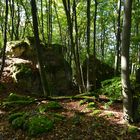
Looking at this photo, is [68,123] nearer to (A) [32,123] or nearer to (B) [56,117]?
(B) [56,117]

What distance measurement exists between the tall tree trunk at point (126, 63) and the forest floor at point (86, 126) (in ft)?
1.42

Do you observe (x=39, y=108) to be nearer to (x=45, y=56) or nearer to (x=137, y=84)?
(x=137, y=84)

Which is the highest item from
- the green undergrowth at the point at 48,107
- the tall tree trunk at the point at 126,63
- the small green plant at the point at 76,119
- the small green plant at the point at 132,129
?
the tall tree trunk at the point at 126,63

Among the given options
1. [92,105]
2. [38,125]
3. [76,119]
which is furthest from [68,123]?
[92,105]

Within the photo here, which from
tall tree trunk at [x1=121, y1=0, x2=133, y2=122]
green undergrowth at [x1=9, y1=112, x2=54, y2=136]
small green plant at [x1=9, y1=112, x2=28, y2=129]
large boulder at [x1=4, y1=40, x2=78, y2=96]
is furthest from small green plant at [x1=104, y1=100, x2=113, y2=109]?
large boulder at [x1=4, y1=40, x2=78, y2=96]

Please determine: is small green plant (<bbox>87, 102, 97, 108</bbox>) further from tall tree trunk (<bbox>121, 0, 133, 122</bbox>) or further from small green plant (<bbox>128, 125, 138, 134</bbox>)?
small green plant (<bbox>128, 125, 138, 134</bbox>)

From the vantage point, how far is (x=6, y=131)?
26.9ft

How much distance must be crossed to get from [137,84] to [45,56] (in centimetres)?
1171

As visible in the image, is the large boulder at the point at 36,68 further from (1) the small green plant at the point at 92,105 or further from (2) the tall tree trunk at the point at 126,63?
(2) the tall tree trunk at the point at 126,63

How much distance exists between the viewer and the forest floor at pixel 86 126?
7.05 meters

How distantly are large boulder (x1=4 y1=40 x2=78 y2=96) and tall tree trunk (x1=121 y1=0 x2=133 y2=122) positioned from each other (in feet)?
30.6

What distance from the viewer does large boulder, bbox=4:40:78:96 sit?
1630 centimetres

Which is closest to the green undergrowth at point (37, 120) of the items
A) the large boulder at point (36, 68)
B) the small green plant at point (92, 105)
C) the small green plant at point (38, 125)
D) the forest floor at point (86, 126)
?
the small green plant at point (38, 125)

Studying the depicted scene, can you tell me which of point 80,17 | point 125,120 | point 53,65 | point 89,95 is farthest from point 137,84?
point 80,17
